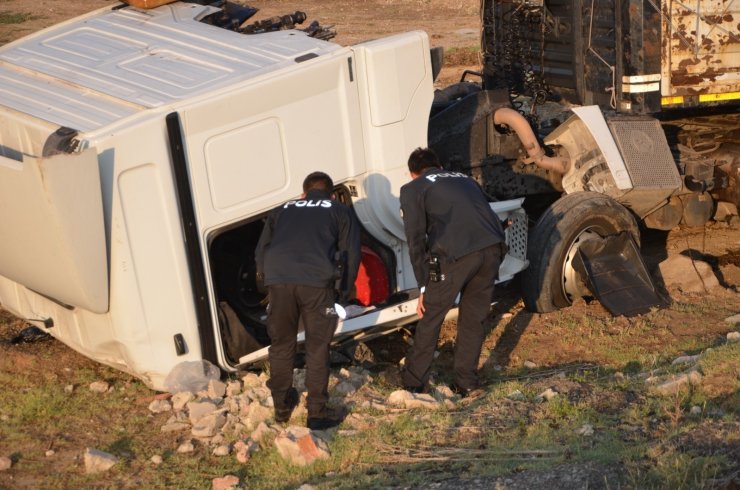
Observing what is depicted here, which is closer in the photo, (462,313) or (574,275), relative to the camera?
(462,313)

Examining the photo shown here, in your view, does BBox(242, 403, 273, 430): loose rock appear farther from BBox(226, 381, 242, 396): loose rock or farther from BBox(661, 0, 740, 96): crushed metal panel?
BBox(661, 0, 740, 96): crushed metal panel

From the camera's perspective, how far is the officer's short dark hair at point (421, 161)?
668 cm

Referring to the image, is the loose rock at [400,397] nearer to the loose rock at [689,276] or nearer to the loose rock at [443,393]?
the loose rock at [443,393]

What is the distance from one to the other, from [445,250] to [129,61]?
7.50 ft

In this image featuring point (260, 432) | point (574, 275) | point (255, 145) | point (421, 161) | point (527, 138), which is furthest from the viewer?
point (574, 275)

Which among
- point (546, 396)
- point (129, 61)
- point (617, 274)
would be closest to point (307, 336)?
point (546, 396)

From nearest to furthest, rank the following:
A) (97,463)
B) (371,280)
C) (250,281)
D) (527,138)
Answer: (97,463) → (250,281) → (371,280) → (527,138)

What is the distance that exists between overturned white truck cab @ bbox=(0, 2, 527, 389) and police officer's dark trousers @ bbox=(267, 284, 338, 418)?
1.50 feet

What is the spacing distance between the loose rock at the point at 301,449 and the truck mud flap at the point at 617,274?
308cm

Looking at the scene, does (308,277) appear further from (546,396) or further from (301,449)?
(546,396)

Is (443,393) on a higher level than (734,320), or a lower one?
higher

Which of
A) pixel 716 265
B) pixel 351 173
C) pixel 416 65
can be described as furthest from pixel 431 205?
pixel 716 265

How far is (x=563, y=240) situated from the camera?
805 centimetres

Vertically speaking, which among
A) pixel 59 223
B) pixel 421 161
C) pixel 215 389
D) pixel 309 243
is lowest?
pixel 215 389
